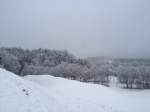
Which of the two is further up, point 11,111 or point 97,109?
point 11,111

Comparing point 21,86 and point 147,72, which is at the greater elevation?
point 21,86

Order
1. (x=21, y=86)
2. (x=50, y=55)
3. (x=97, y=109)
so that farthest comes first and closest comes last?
(x=50, y=55)
(x=97, y=109)
(x=21, y=86)

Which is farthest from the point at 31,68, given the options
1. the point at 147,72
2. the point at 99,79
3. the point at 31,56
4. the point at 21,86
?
the point at 21,86

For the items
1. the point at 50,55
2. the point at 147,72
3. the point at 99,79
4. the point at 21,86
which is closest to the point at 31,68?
the point at 50,55

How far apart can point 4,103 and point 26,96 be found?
1.38 metres

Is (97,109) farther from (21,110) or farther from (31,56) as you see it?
(31,56)

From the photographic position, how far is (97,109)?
37.7 feet

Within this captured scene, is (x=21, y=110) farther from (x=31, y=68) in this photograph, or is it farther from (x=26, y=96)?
(x=31, y=68)

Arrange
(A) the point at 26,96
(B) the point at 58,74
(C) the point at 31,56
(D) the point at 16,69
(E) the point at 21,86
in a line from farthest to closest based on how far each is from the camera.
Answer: (C) the point at 31,56, (B) the point at 58,74, (D) the point at 16,69, (E) the point at 21,86, (A) the point at 26,96

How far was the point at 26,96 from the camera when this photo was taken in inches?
378

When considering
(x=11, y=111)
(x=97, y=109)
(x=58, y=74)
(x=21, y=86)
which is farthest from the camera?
(x=58, y=74)

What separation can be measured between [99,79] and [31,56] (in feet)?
102

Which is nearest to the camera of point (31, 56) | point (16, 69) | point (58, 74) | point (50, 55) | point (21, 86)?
point (21, 86)

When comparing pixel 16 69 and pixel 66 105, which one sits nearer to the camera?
pixel 66 105
